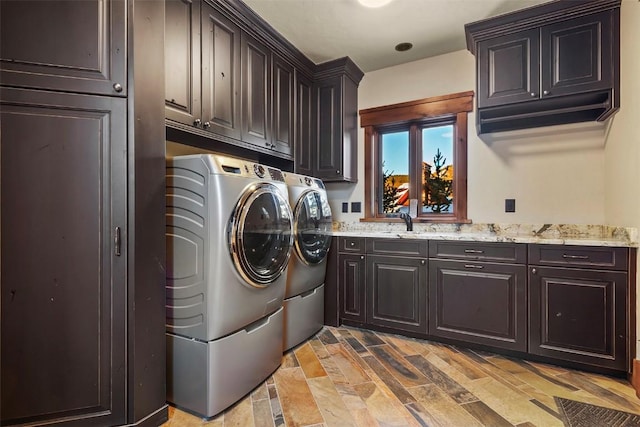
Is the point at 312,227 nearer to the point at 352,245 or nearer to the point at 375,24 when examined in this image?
the point at 352,245

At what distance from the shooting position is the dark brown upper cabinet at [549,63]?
205cm

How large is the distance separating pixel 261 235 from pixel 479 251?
1.56 metres

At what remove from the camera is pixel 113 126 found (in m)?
1.34

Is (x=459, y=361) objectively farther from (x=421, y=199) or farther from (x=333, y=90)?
(x=333, y=90)

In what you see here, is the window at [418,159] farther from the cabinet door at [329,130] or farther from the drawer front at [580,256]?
the drawer front at [580,256]

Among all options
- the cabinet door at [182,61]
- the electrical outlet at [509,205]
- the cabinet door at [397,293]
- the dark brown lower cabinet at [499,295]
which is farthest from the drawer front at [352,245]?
the cabinet door at [182,61]

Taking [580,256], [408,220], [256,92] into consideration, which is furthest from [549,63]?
[256,92]

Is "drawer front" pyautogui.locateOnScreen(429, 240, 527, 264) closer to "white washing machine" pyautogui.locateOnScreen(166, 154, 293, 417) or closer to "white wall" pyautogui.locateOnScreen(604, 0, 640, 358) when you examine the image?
"white wall" pyautogui.locateOnScreen(604, 0, 640, 358)

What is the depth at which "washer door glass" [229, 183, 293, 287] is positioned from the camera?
5.05 ft

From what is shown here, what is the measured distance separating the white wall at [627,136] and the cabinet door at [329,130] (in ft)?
6.58

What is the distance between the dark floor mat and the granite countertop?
897 mm

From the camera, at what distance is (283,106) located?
106 inches

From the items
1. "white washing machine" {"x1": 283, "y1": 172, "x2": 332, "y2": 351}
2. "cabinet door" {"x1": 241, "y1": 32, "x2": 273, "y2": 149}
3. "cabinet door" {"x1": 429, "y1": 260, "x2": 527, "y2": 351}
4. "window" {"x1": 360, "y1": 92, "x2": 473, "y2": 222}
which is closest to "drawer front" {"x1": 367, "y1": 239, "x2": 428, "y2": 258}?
"cabinet door" {"x1": 429, "y1": 260, "x2": 527, "y2": 351}

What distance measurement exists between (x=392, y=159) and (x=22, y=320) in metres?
2.98
